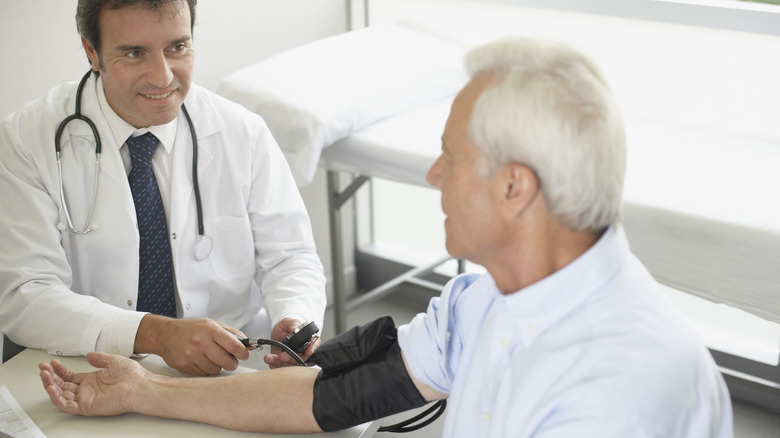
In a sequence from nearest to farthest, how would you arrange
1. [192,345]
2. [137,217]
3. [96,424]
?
[96,424], [192,345], [137,217]

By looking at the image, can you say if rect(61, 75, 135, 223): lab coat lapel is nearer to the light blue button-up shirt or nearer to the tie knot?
the tie knot

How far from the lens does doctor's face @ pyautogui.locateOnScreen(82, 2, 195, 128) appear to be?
1.56m

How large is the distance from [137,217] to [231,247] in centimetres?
23

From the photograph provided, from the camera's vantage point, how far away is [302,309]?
1703 mm

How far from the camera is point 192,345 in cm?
138

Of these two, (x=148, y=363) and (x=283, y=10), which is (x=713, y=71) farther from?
(x=148, y=363)

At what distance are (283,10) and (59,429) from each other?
72.9 inches

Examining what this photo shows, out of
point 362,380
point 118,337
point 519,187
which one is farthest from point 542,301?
point 118,337

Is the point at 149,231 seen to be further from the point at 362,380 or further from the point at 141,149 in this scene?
the point at 362,380

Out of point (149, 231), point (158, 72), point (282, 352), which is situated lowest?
point (282, 352)

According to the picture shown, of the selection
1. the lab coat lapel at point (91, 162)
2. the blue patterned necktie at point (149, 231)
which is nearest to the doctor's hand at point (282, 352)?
the blue patterned necktie at point (149, 231)

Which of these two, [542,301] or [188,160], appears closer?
[542,301]

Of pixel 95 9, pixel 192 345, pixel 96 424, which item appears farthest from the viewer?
pixel 95 9

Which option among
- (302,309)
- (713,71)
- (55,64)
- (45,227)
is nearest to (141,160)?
(45,227)
